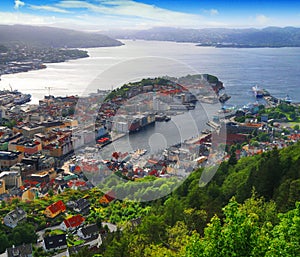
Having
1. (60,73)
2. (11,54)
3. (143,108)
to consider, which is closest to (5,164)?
(143,108)

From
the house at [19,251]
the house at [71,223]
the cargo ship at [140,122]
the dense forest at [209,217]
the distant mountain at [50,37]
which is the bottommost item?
the house at [71,223]

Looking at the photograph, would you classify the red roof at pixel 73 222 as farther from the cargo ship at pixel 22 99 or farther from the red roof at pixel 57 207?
the cargo ship at pixel 22 99

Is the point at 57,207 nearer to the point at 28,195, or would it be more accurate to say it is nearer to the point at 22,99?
the point at 28,195

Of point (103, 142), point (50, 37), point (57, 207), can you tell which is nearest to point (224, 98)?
point (103, 142)

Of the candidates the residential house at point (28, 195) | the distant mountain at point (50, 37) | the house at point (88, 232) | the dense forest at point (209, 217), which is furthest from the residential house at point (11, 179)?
the distant mountain at point (50, 37)

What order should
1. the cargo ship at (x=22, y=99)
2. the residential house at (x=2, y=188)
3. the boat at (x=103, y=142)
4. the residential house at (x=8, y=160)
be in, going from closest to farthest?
the residential house at (x=2, y=188) → the residential house at (x=8, y=160) → the boat at (x=103, y=142) → the cargo ship at (x=22, y=99)

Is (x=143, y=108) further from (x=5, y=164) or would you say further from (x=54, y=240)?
(x=54, y=240)
